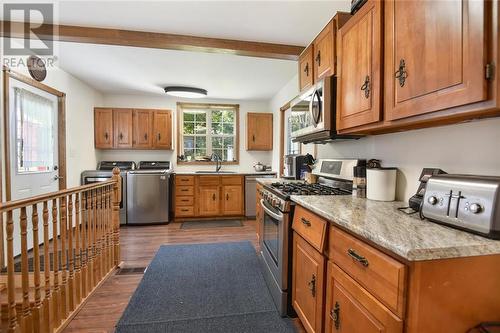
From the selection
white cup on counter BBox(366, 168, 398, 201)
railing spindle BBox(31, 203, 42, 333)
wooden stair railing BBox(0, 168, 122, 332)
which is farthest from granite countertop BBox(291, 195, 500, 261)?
railing spindle BBox(31, 203, 42, 333)

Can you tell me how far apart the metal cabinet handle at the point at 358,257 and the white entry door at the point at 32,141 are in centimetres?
353

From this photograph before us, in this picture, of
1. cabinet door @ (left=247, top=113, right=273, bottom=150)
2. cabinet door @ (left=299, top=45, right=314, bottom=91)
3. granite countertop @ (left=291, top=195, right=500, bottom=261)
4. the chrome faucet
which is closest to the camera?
granite countertop @ (left=291, top=195, right=500, bottom=261)

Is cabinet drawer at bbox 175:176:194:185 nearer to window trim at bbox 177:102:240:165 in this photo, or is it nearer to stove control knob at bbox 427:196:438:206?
window trim at bbox 177:102:240:165

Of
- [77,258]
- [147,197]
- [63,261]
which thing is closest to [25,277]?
[63,261]

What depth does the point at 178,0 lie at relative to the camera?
1942mm

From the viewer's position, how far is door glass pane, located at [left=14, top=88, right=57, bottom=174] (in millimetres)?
2799

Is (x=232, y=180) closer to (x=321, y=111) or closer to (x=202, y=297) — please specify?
(x=202, y=297)

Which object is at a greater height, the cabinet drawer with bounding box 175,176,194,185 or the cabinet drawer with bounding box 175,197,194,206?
the cabinet drawer with bounding box 175,176,194,185

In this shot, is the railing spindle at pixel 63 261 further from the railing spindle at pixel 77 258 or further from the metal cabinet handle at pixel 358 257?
the metal cabinet handle at pixel 358 257

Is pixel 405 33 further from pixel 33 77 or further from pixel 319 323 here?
pixel 33 77

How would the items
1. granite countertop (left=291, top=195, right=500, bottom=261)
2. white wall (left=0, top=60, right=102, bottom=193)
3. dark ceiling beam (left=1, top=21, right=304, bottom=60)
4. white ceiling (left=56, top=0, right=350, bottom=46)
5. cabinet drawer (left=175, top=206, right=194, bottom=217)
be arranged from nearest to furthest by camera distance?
1. granite countertop (left=291, top=195, right=500, bottom=261)
2. white ceiling (left=56, top=0, right=350, bottom=46)
3. dark ceiling beam (left=1, top=21, right=304, bottom=60)
4. white wall (left=0, top=60, right=102, bottom=193)
5. cabinet drawer (left=175, top=206, right=194, bottom=217)

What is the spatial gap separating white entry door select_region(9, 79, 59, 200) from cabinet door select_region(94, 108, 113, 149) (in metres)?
0.94

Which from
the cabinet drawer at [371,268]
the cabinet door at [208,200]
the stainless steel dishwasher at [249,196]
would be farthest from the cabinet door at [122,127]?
the cabinet drawer at [371,268]

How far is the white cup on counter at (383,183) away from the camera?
1512mm
